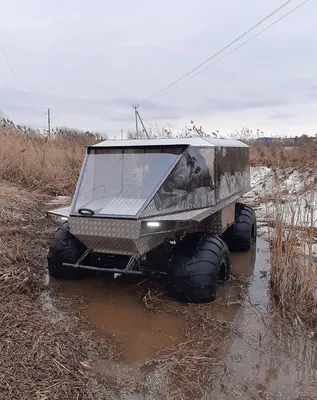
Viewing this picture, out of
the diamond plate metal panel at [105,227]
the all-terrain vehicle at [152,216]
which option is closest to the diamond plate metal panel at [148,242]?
the all-terrain vehicle at [152,216]

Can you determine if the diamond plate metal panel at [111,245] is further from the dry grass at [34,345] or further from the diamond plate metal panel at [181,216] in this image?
the dry grass at [34,345]

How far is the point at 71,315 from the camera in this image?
3604mm

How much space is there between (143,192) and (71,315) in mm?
1339

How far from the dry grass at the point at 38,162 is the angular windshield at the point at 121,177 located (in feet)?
20.8

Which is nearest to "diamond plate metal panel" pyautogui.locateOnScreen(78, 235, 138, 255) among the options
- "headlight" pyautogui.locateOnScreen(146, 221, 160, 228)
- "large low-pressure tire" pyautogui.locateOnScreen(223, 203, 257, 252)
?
"headlight" pyautogui.locateOnScreen(146, 221, 160, 228)

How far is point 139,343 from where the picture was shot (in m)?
3.14

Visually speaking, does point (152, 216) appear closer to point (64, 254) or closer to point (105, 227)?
point (105, 227)

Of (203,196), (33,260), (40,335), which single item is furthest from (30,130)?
(40,335)

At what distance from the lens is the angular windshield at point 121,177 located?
385 cm

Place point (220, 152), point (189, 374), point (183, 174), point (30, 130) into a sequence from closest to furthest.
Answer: point (189, 374) → point (183, 174) → point (220, 152) → point (30, 130)

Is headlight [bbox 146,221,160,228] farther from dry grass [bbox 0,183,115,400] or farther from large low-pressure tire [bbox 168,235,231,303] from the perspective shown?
dry grass [bbox 0,183,115,400]

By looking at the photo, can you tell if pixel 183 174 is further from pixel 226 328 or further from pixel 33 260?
pixel 33 260

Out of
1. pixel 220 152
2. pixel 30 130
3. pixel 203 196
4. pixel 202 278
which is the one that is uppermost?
pixel 30 130

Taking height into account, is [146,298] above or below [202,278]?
below
